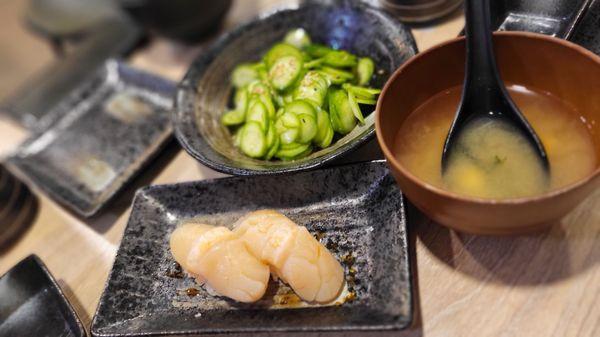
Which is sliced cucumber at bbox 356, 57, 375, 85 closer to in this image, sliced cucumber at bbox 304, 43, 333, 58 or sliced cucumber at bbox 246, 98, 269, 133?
sliced cucumber at bbox 304, 43, 333, 58

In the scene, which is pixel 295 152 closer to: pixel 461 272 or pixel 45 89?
pixel 461 272

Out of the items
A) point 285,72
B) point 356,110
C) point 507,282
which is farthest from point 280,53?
point 507,282

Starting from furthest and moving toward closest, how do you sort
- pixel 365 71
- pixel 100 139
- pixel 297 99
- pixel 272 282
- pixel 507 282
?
pixel 100 139 < pixel 365 71 < pixel 297 99 < pixel 272 282 < pixel 507 282

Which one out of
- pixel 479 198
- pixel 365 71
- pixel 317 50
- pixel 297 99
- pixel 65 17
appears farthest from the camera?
pixel 65 17

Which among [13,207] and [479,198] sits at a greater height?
[479,198]

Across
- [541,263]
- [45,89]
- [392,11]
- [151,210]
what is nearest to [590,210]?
[541,263]

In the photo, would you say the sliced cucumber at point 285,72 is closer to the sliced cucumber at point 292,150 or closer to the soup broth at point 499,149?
the sliced cucumber at point 292,150

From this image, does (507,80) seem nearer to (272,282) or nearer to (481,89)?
(481,89)
